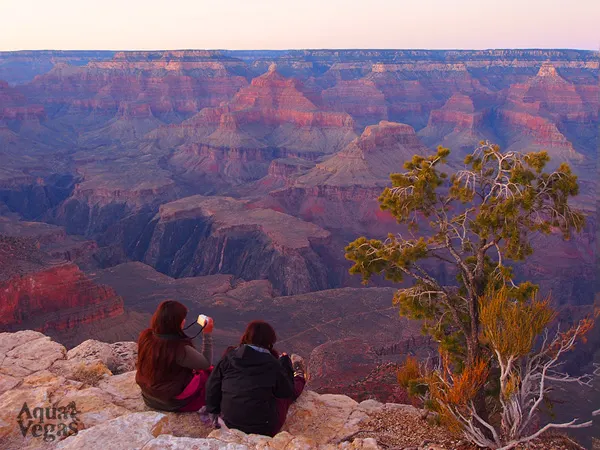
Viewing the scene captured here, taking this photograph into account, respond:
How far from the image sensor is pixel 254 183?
110 metres

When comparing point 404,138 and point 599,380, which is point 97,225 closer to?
point 404,138

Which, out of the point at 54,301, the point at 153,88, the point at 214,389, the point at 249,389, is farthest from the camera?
the point at 153,88

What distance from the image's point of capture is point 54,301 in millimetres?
35531

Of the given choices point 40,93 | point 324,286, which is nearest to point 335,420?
point 324,286

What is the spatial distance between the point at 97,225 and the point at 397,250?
297 feet

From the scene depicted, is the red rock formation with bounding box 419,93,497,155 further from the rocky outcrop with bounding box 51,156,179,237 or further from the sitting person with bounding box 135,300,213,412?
the sitting person with bounding box 135,300,213,412

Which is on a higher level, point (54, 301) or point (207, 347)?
point (207, 347)

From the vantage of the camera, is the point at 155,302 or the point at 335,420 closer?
the point at 335,420

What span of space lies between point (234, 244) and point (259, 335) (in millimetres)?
64270

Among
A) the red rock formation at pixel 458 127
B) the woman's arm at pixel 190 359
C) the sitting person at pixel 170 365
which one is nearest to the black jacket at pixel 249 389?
the woman's arm at pixel 190 359

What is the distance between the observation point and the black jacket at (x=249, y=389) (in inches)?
364

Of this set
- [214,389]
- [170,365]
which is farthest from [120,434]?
[214,389]

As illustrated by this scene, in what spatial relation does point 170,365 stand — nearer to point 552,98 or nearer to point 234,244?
point 234,244

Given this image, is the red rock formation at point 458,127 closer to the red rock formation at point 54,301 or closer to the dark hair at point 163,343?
the red rock formation at point 54,301
